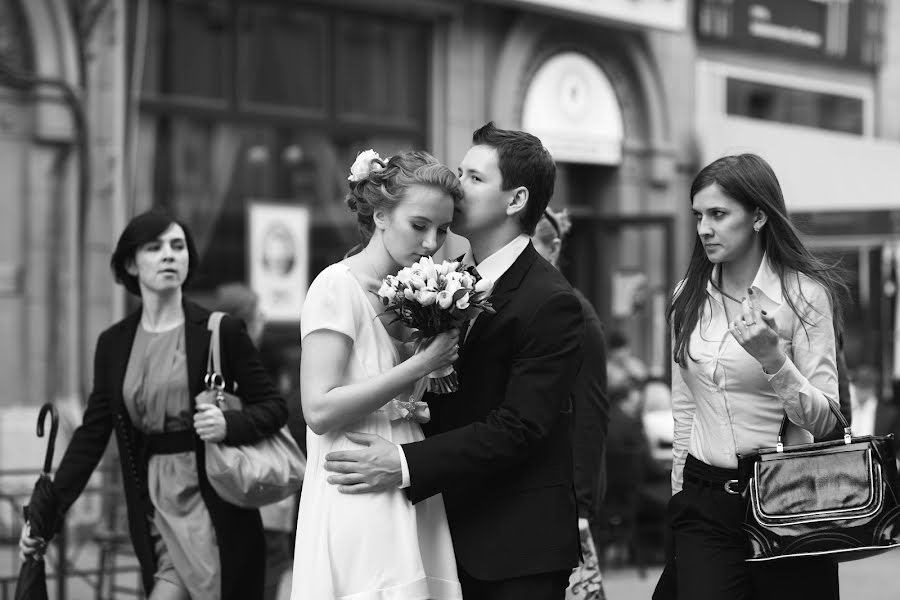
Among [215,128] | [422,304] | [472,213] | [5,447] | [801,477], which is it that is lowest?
[5,447]

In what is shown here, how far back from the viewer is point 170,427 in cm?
529

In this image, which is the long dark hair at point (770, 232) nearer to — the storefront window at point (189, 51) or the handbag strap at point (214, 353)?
the handbag strap at point (214, 353)

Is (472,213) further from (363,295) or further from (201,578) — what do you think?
(201,578)

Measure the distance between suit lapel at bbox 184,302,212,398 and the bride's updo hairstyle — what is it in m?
1.59

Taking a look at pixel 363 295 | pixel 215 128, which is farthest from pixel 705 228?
pixel 215 128

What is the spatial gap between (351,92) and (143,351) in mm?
9451

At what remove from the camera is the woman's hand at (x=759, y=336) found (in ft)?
12.6

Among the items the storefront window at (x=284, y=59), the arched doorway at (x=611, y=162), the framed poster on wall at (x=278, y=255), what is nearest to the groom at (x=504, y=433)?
the framed poster on wall at (x=278, y=255)

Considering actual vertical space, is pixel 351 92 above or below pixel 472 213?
above

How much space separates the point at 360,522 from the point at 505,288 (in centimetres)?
80

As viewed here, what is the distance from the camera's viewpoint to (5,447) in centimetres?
1138

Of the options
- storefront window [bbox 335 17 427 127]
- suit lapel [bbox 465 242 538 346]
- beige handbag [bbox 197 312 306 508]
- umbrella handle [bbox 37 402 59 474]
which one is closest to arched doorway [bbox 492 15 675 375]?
storefront window [bbox 335 17 427 127]

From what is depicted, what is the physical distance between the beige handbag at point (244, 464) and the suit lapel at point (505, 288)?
5.39 ft

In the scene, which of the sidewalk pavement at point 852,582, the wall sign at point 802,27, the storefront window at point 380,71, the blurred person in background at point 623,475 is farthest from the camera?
the wall sign at point 802,27
